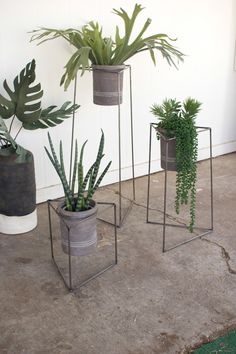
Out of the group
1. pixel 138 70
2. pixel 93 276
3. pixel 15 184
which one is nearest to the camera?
pixel 93 276

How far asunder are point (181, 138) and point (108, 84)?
620 millimetres

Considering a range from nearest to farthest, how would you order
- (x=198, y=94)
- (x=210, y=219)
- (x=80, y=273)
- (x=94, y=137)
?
(x=80, y=273), (x=210, y=219), (x=94, y=137), (x=198, y=94)

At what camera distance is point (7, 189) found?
2.49 m

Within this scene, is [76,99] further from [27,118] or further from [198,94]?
[198,94]

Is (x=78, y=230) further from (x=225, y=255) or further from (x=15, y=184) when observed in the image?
(x=225, y=255)

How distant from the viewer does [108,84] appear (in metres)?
2.52

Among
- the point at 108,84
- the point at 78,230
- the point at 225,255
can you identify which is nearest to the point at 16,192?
the point at 78,230

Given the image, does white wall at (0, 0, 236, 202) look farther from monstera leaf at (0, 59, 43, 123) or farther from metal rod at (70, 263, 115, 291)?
metal rod at (70, 263, 115, 291)

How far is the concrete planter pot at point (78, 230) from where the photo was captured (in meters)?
2.08

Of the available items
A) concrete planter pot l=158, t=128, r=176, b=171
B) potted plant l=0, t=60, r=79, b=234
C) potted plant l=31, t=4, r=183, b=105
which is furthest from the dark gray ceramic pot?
concrete planter pot l=158, t=128, r=176, b=171

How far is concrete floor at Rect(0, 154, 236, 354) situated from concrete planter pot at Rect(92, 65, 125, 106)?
88 cm

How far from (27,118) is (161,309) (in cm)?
136

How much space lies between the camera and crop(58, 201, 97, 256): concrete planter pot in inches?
81.7

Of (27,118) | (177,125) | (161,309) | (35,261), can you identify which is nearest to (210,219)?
(177,125)
